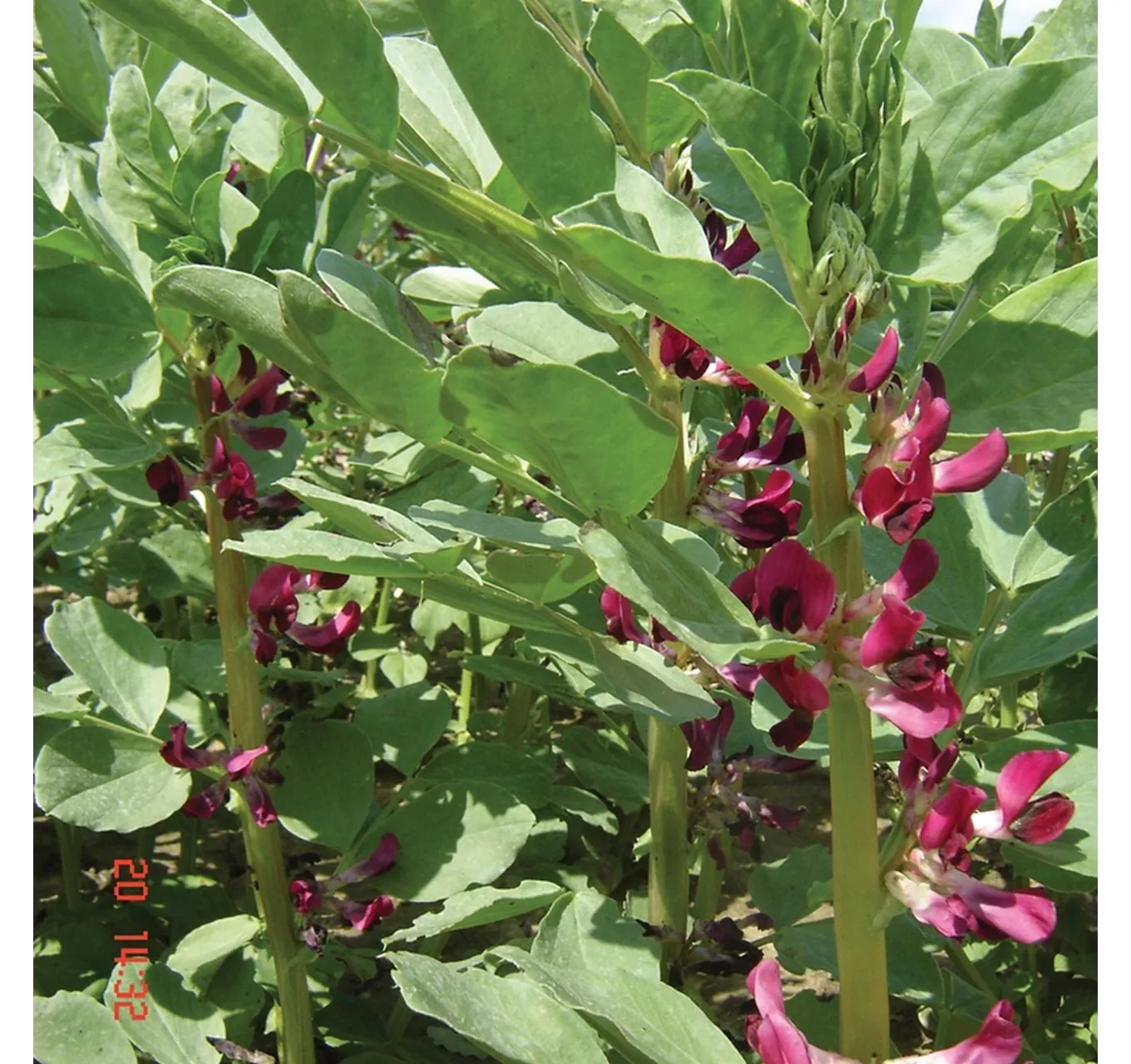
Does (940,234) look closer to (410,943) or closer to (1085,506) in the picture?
(1085,506)

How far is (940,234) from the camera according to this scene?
73cm

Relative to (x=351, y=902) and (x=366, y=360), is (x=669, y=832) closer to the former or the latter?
(x=351, y=902)

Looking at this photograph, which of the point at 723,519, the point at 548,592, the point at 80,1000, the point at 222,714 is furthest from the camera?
the point at 222,714

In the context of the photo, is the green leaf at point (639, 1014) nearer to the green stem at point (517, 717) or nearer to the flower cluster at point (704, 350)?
the flower cluster at point (704, 350)

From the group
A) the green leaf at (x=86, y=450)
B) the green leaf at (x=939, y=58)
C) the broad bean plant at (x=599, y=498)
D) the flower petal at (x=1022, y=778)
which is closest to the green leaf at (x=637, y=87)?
the broad bean plant at (x=599, y=498)

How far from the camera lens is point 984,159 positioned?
28.5 inches

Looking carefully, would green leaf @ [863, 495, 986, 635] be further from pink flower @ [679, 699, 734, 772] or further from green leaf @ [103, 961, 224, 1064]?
green leaf @ [103, 961, 224, 1064]

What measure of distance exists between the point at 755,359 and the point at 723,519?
1.01 feet

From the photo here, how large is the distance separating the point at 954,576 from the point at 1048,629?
0.47 ft

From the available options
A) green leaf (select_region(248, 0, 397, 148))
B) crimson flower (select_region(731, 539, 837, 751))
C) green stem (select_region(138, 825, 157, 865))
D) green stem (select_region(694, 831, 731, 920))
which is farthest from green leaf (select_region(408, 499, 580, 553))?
green stem (select_region(138, 825, 157, 865))

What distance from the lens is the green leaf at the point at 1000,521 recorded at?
3.80ft

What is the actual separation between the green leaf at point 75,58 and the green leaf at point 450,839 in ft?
2.77

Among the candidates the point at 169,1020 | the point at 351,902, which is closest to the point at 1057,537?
the point at 351,902

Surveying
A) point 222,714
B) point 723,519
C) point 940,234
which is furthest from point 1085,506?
point 222,714
